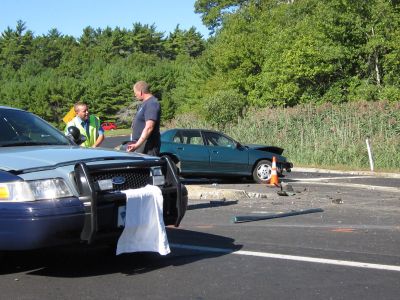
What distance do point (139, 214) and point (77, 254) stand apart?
56.6 inches

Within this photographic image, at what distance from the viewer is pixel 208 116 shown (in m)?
33.8

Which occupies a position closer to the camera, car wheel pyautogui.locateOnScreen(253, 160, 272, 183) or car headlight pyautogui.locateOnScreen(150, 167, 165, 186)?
car headlight pyautogui.locateOnScreen(150, 167, 165, 186)

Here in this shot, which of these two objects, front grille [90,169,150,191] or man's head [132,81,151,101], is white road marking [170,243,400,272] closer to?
front grille [90,169,150,191]

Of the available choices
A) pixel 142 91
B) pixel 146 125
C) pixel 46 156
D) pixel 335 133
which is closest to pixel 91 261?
pixel 46 156

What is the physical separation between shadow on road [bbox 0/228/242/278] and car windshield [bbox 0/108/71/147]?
1176mm

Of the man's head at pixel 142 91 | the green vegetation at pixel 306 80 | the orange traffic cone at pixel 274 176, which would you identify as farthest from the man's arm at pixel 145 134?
the green vegetation at pixel 306 80

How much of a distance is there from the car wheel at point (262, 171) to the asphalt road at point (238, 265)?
24.4 feet

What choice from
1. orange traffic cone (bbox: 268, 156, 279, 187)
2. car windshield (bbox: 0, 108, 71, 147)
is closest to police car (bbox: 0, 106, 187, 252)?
car windshield (bbox: 0, 108, 71, 147)

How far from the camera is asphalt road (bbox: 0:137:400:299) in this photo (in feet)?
17.1

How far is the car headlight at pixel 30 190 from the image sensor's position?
5.30m

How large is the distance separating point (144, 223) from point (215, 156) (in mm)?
10843

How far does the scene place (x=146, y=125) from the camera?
883 centimetres

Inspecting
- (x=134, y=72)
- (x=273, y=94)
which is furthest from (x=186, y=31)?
(x=273, y=94)

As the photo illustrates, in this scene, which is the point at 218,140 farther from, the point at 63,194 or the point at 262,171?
the point at 63,194
